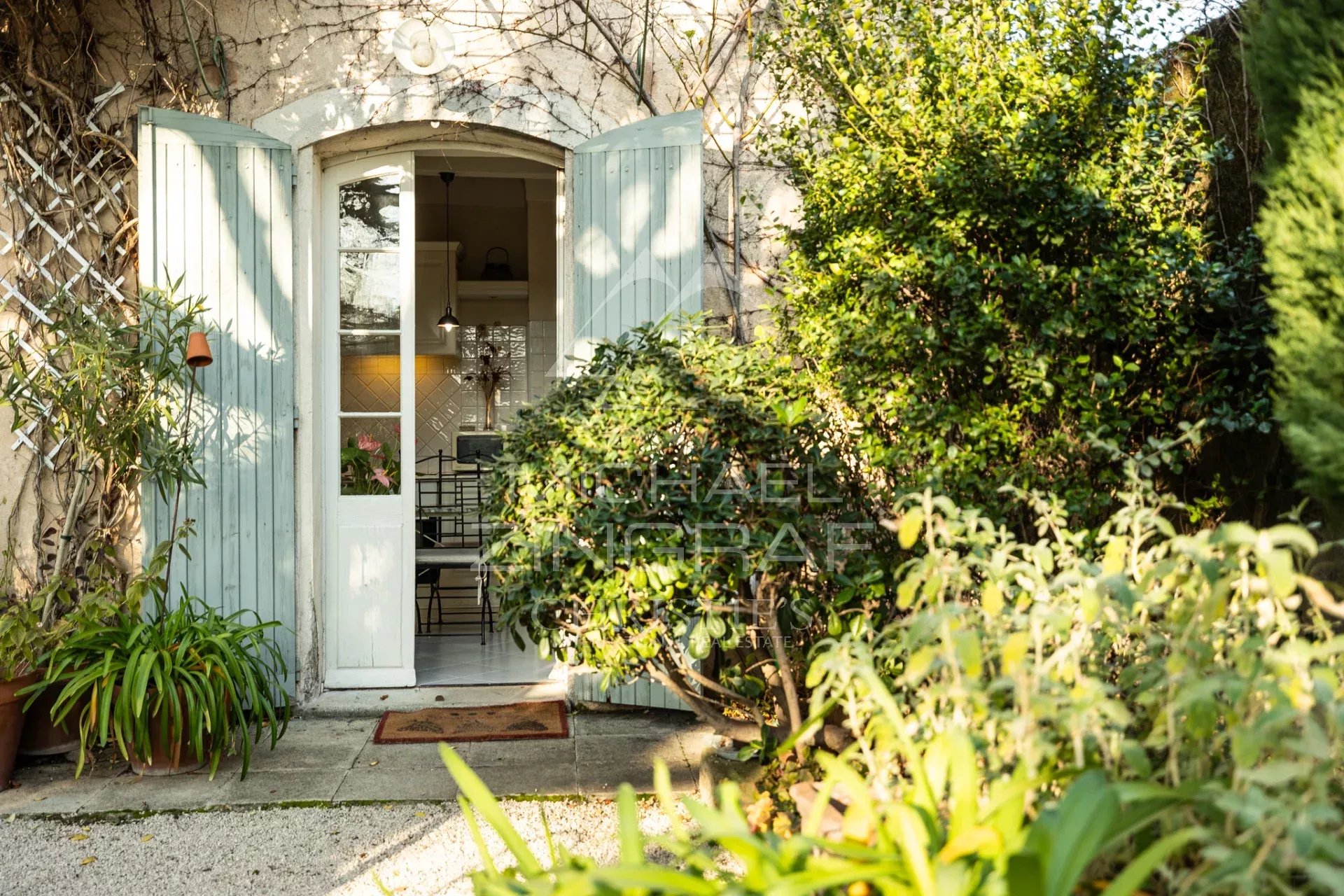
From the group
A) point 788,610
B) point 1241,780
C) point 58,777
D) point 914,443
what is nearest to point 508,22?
point 914,443

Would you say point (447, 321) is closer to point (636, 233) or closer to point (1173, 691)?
point (636, 233)

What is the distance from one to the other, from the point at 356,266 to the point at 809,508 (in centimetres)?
282

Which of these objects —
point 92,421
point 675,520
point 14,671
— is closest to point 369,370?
point 92,421

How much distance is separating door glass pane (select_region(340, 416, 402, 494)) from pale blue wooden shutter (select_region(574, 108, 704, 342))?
1.04 m

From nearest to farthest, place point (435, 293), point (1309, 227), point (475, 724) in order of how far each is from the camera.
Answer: point (1309, 227) < point (475, 724) < point (435, 293)

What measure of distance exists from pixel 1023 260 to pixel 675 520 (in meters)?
1.40

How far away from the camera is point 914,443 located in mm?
3385

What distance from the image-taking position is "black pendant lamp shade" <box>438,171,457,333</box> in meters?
8.87

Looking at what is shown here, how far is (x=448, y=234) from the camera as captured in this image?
31.6 feet

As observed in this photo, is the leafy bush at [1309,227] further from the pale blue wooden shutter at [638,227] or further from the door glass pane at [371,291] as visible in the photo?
the door glass pane at [371,291]

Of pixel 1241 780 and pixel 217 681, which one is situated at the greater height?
pixel 1241 780

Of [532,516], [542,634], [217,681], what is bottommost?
[217,681]

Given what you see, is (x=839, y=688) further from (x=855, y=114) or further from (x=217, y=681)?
(x=217, y=681)

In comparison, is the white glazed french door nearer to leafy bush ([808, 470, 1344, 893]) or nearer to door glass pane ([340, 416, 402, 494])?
door glass pane ([340, 416, 402, 494])
